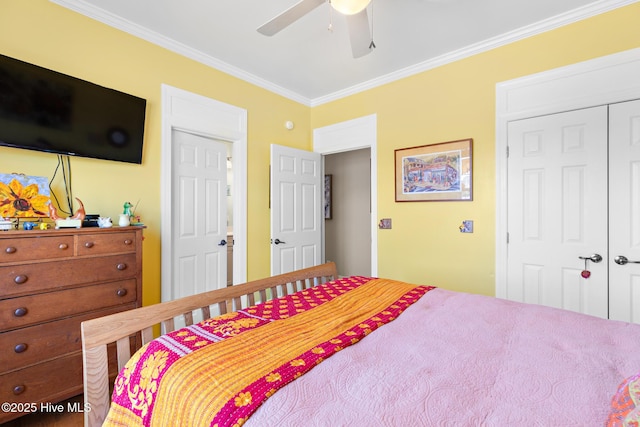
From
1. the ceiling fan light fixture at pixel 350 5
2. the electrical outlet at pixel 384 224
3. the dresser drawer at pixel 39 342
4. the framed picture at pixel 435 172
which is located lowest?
the dresser drawer at pixel 39 342

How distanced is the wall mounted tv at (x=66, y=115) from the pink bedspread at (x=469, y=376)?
230 centimetres

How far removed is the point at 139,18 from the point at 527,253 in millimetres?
3794

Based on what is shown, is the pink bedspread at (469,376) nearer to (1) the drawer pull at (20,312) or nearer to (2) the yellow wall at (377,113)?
(2) the yellow wall at (377,113)

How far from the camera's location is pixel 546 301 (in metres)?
2.46

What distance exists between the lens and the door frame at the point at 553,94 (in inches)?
85.0

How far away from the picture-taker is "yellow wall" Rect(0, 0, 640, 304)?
212cm

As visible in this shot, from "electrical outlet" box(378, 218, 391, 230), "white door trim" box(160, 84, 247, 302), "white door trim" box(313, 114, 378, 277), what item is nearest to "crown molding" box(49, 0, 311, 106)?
"white door trim" box(160, 84, 247, 302)

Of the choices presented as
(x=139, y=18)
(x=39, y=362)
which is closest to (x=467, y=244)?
(x=39, y=362)

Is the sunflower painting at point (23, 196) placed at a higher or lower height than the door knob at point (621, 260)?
higher

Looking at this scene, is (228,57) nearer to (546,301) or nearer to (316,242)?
(316,242)

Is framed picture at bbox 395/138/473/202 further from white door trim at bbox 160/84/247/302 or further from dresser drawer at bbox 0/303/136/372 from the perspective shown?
dresser drawer at bbox 0/303/136/372

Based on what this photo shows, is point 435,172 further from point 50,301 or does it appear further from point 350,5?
point 50,301

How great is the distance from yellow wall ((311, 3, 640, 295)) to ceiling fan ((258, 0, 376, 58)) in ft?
4.29

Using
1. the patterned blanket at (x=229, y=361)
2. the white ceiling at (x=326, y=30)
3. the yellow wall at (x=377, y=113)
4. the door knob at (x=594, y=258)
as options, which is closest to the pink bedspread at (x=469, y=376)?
the patterned blanket at (x=229, y=361)
